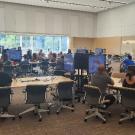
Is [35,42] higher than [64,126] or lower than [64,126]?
higher

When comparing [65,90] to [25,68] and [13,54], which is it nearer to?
[25,68]

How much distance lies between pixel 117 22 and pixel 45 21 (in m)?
4.37

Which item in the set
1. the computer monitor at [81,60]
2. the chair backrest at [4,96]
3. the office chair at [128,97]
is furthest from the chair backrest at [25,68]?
the office chair at [128,97]

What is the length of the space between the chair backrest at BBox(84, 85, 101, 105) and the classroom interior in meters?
0.22

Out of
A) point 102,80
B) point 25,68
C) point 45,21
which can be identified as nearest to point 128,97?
point 102,80

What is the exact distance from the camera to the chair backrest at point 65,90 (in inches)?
230

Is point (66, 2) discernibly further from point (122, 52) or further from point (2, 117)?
point (2, 117)

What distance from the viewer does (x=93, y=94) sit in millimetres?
5266

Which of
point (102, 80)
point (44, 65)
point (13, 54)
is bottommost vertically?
point (44, 65)

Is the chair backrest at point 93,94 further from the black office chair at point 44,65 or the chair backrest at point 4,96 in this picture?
the black office chair at point 44,65

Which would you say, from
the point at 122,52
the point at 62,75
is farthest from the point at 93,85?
the point at 122,52

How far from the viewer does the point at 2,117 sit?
211 inches

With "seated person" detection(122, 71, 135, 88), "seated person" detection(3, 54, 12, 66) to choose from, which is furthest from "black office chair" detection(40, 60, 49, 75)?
"seated person" detection(122, 71, 135, 88)

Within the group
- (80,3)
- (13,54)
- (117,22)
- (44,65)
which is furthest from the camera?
(117,22)
